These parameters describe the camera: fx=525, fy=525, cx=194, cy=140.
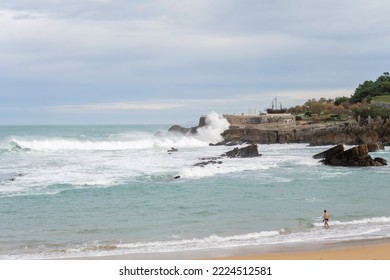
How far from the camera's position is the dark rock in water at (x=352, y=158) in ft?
92.4

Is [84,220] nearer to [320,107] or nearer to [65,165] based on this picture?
[65,165]

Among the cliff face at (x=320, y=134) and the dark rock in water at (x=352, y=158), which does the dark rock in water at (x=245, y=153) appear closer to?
the dark rock in water at (x=352, y=158)

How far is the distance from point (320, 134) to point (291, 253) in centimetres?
3535

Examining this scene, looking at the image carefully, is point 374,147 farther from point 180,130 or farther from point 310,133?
point 180,130

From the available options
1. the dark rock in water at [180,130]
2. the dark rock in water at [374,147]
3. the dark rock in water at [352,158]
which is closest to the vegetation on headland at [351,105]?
the dark rock in water at [180,130]

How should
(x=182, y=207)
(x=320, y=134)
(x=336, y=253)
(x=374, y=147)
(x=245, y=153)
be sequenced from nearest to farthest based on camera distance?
(x=336, y=253)
(x=182, y=207)
(x=245, y=153)
(x=374, y=147)
(x=320, y=134)

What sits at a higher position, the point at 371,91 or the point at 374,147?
the point at 371,91

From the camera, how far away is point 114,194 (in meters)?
19.2

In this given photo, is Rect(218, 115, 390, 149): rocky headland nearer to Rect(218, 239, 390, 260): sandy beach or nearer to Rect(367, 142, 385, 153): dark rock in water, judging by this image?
Rect(367, 142, 385, 153): dark rock in water

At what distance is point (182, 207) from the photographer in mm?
16406

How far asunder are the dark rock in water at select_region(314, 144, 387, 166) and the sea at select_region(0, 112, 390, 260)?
0.89 metres

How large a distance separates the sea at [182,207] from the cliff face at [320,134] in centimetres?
1558

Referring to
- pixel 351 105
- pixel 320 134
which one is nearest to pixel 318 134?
pixel 320 134

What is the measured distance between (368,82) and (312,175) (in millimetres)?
70384
